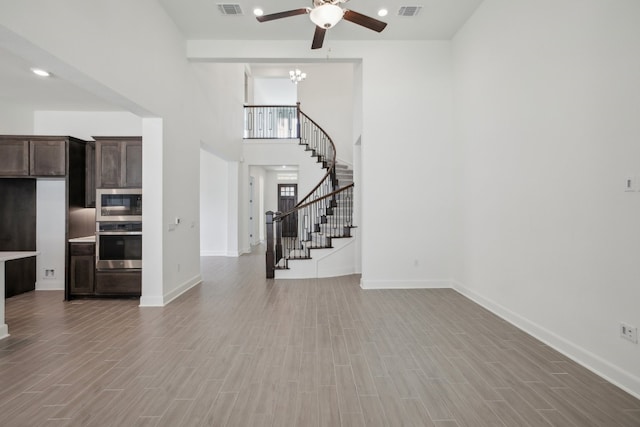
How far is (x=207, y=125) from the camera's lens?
6.32 m

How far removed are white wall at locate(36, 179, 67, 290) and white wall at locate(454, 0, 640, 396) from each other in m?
6.84

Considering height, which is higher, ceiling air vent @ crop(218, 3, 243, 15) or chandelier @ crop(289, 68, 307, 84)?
chandelier @ crop(289, 68, 307, 84)

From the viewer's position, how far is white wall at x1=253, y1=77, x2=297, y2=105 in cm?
1286

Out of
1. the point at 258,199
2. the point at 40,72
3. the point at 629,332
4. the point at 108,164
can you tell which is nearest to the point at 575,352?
the point at 629,332


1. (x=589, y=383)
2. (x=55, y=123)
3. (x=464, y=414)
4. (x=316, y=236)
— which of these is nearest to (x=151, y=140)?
(x=55, y=123)

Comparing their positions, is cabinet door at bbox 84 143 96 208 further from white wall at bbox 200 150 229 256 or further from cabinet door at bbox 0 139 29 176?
white wall at bbox 200 150 229 256

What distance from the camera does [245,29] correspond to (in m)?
4.83

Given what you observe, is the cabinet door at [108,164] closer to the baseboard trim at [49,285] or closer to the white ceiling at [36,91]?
the white ceiling at [36,91]

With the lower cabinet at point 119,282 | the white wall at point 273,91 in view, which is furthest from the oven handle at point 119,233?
the white wall at point 273,91

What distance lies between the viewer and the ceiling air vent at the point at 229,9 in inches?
167

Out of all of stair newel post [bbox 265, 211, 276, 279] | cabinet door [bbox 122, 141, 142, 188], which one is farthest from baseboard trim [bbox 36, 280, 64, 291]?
stair newel post [bbox 265, 211, 276, 279]

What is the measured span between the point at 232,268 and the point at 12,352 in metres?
4.28

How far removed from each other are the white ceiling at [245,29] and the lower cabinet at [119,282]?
280 cm

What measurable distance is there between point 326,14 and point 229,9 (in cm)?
210
